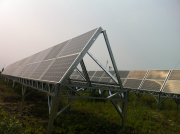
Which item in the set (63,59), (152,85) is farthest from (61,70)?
(152,85)

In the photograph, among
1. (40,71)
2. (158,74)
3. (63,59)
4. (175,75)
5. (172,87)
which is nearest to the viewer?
(63,59)

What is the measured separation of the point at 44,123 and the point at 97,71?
16.5 m

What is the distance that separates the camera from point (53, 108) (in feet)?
19.3

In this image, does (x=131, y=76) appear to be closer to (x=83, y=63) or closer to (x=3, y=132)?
(x=83, y=63)

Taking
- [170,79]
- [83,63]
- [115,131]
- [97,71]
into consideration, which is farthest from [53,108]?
[97,71]

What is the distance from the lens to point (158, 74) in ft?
55.0

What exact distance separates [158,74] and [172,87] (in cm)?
324

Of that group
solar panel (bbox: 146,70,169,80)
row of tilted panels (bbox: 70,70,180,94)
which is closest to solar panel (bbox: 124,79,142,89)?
row of tilted panels (bbox: 70,70,180,94)

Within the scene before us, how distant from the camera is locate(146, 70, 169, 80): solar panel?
16038 mm

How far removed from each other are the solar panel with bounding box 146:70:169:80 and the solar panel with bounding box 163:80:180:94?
1399 mm

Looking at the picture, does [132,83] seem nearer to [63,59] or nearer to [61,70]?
[63,59]

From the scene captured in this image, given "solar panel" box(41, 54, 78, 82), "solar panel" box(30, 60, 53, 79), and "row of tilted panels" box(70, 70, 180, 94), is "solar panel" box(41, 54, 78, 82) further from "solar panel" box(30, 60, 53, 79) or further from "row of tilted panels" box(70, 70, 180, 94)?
"row of tilted panels" box(70, 70, 180, 94)

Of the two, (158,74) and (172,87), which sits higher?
(158,74)

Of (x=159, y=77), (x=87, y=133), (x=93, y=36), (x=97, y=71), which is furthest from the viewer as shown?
(x=97, y=71)
